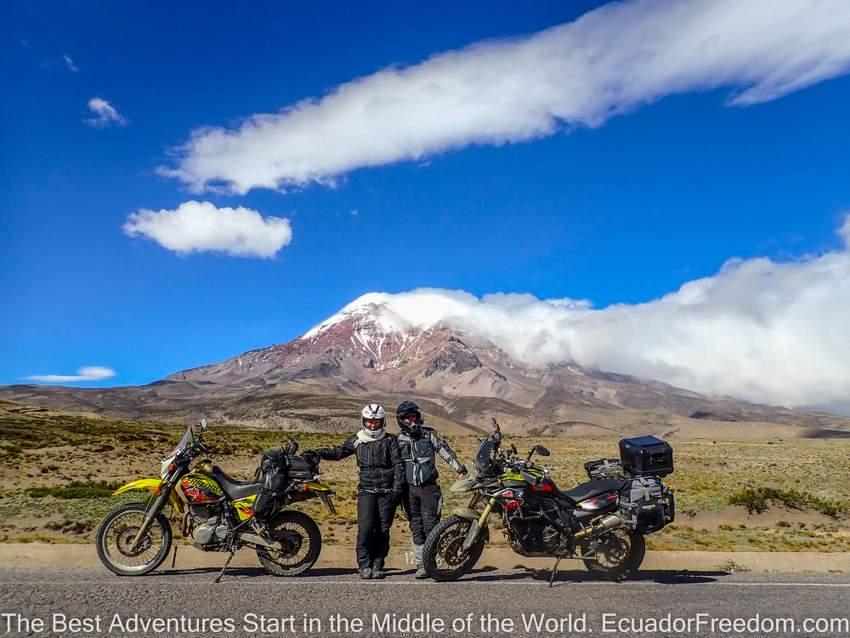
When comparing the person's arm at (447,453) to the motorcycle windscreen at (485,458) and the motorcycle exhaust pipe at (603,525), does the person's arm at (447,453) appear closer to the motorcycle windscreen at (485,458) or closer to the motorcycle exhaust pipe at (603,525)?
the motorcycle windscreen at (485,458)

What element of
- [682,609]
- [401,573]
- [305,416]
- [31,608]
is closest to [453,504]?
[401,573]

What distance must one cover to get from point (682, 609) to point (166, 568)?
6155 mm

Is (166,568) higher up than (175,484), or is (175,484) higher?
(175,484)

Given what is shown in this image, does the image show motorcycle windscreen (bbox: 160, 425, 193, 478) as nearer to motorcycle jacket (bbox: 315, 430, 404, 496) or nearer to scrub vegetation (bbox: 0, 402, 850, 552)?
motorcycle jacket (bbox: 315, 430, 404, 496)

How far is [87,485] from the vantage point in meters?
24.5

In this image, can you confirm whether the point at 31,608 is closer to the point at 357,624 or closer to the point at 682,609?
the point at 357,624

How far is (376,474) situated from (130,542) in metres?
3.14

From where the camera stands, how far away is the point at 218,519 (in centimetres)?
752

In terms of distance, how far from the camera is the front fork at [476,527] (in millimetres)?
7402

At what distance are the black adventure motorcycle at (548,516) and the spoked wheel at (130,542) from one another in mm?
3344

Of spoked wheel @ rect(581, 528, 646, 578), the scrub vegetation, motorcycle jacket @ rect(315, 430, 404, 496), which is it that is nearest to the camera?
spoked wheel @ rect(581, 528, 646, 578)

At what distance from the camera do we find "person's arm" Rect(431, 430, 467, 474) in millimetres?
7656

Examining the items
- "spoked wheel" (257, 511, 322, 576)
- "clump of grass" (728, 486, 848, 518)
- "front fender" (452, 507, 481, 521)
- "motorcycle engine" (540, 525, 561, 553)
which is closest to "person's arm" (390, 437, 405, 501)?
"front fender" (452, 507, 481, 521)

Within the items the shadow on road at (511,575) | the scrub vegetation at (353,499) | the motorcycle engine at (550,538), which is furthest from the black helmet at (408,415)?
the scrub vegetation at (353,499)
